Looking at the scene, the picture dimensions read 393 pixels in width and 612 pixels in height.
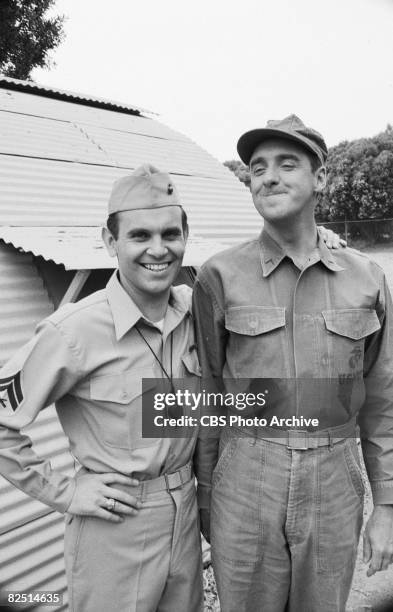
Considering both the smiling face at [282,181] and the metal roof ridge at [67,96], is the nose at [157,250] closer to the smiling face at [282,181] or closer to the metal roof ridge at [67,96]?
the smiling face at [282,181]

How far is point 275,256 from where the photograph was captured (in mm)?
2066

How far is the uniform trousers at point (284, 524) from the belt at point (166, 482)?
191 millimetres

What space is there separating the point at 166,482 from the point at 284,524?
0.49 metres

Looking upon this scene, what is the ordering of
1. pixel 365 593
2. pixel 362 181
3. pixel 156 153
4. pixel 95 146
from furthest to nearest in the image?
pixel 362 181 < pixel 156 153 < pixel 95 146 < pixel 365 593

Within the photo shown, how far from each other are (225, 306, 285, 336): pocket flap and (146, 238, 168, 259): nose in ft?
1.25

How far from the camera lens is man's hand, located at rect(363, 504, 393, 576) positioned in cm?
207

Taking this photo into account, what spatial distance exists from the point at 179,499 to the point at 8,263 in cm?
232

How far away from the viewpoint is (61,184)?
4512 millimetres

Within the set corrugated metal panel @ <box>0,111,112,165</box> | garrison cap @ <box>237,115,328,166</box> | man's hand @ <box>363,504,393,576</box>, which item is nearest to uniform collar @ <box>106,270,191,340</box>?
garrison cap @ <box>237,115,328,166</box>

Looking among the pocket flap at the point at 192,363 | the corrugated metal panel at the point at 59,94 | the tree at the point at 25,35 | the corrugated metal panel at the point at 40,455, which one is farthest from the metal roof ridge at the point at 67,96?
the tree at the point at 25,35

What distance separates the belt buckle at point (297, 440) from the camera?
194 cm

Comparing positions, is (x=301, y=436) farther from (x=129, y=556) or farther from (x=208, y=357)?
(x=129, y=556)

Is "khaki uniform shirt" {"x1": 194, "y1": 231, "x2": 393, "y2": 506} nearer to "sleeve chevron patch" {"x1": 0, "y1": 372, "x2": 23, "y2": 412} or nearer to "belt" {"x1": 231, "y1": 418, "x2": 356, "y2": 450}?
"belt" {"x1": 231, "y1": 418, "x2": 356, "y2": 450}

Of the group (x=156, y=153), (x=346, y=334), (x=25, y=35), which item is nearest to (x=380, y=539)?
(x=346, y=334)
